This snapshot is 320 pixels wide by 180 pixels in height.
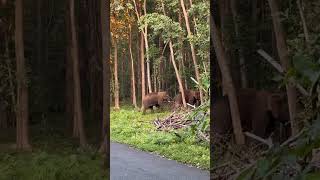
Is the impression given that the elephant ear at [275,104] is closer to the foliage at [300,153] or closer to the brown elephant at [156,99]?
the foliage at [300,153]

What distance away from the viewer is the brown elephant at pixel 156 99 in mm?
10984

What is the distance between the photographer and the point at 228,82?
10.5 feet

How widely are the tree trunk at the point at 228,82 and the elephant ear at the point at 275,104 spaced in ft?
0.82

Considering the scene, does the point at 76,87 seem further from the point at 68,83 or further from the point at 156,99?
the point at 156,99

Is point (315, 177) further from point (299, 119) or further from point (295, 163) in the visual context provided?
point (299, 119)

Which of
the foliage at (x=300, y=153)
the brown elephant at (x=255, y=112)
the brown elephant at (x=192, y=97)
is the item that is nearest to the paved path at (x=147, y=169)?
the brown elephant at (x=192, y=97)

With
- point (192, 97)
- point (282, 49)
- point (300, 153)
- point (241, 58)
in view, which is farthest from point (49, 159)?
point (192, 97)

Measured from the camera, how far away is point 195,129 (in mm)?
8836

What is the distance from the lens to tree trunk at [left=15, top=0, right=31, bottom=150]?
2877 millimetres

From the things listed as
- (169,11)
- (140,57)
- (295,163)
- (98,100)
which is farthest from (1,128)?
(140,57)

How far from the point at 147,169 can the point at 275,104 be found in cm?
395

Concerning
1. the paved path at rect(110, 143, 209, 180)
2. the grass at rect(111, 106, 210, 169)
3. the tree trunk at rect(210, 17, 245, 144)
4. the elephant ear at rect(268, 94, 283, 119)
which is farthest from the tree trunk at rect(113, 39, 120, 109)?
the elephant ear at rect(268, 94, 283, 119)

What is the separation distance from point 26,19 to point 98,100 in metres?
0.70

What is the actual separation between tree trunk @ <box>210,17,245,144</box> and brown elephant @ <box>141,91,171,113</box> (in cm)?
769
